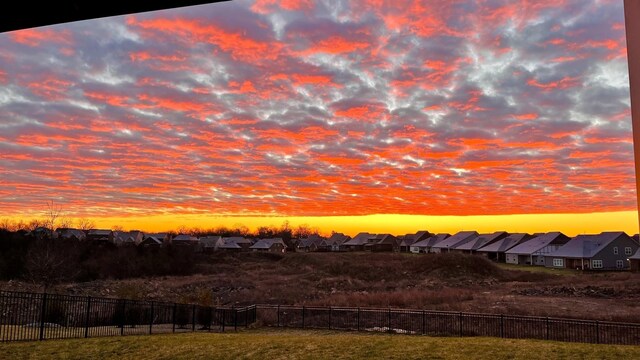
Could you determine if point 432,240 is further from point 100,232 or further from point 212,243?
point 100,232

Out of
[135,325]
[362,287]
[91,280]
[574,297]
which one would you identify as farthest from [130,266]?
[574,297]

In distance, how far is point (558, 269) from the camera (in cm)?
6888

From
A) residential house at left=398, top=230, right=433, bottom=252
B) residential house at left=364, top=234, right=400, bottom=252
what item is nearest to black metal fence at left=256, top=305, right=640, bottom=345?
residential house at left=364, top=234, right=400, bottom=252

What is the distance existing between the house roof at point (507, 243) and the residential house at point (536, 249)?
112 inches

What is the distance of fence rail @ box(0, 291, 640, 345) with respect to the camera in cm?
1884

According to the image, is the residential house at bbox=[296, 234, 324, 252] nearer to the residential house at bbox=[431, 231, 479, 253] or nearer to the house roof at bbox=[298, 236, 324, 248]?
the house roof at bbox=[298, 236, 324, 248]

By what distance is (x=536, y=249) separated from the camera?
256 feet

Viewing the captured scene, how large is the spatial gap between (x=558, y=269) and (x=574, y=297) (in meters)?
29.9

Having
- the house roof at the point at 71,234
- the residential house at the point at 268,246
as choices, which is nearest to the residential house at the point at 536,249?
the residential house at the point at 268,246

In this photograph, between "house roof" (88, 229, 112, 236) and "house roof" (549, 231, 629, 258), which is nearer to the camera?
"house roof" (549, 231, 629, 258)

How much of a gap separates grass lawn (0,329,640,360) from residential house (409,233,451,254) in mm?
105158

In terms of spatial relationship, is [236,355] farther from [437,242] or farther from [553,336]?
[437,242]

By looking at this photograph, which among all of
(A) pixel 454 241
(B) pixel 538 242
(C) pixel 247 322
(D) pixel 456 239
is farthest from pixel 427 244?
(C) pixel 247 322

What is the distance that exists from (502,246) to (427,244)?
104 ft
